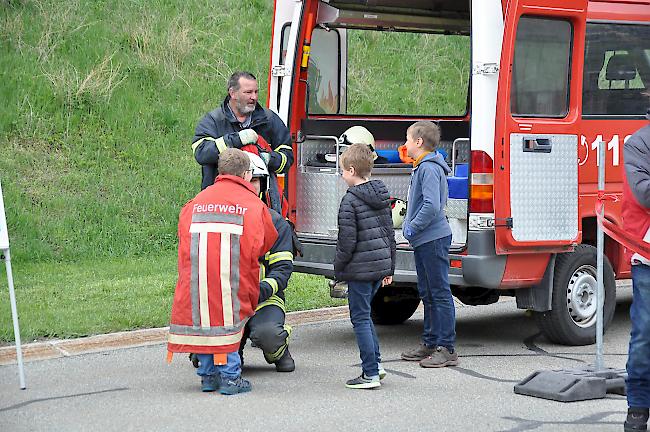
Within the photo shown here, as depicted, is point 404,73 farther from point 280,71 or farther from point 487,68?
point 487,68

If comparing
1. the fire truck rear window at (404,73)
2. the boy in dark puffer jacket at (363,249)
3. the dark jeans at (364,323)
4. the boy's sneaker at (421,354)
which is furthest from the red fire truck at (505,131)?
the fire truck rear window at (404,73)

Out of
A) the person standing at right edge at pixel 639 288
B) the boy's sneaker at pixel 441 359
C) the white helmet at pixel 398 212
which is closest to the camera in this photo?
the person standing at right edge at pixel 639 288

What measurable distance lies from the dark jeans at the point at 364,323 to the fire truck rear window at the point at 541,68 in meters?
1.95

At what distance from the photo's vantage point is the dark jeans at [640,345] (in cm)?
575

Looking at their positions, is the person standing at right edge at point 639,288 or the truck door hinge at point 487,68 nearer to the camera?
the person standing at right edge at point 639,288

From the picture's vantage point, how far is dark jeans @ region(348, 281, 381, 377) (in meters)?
7.14

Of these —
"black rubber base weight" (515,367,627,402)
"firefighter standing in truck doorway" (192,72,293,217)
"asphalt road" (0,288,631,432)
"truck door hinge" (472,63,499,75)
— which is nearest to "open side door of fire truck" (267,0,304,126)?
"firefighter standing in truck doorway" (192,72,293,217)

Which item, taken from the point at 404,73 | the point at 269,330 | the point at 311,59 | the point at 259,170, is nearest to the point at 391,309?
the point at 311,59

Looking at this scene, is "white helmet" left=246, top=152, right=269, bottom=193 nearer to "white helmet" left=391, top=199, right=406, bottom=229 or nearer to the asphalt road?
the asphalt road

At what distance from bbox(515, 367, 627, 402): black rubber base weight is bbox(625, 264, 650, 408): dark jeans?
1.01m

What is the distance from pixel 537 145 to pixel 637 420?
116 inches

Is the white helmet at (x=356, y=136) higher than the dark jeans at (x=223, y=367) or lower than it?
higher

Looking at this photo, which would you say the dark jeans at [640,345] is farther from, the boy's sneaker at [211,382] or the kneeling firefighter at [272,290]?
the boy's sneaker at [211,382]

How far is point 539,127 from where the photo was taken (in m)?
8.33
